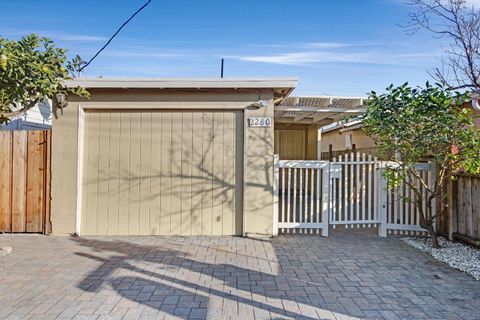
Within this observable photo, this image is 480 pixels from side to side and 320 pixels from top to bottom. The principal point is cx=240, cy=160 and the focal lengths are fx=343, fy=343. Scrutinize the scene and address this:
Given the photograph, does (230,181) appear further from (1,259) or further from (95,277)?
(1,259)

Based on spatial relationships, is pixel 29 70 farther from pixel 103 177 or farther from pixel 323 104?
pixel 323 104

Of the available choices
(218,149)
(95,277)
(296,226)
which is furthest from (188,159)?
(95,277)

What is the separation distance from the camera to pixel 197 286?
365cm

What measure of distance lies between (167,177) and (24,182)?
2.51 metres

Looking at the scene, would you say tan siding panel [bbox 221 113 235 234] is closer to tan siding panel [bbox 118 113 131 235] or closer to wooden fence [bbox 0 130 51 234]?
tan siding panel [bbox 118 113 131 235]

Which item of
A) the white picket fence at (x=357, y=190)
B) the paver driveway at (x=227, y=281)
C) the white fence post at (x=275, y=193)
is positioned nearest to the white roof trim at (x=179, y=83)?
the white fence post at (x=275, y=193)

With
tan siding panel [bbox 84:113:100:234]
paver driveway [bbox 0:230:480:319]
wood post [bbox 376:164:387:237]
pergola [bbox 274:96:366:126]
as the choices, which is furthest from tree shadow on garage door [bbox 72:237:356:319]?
pergola [bbox 274:96:366:126]

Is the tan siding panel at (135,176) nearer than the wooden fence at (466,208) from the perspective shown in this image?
No

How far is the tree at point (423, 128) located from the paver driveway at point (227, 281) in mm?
1272

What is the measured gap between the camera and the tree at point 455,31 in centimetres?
704

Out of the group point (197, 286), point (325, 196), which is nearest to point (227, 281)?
point (197, 286)

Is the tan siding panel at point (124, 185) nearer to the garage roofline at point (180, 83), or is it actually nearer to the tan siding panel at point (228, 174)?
the garage roofline at point (180, 83)

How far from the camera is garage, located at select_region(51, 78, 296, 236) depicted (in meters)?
5.94

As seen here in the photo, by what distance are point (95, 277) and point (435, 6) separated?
802 cm
